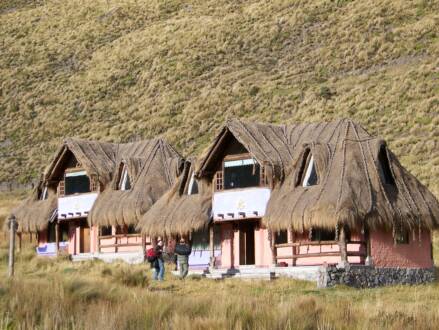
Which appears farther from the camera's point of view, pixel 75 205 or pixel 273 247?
pixel 75 205

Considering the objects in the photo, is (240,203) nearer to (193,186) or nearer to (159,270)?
(193,186)

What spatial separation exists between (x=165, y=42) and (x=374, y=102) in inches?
1362

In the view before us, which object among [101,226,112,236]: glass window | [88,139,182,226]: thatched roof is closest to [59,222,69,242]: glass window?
[101,226,112,236]: glass window

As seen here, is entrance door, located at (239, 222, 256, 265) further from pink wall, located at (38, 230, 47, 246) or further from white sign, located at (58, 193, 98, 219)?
pink wall, located at (38, 230, 47, 246)

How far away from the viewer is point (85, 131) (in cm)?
7738

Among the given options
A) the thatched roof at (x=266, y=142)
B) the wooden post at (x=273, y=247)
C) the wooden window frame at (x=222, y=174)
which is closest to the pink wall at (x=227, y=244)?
the wooden window frame at (x=222, y=174)

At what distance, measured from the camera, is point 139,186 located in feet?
128

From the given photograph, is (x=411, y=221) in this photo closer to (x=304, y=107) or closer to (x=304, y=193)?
(x=304, y=193)

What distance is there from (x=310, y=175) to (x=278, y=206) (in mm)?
1800

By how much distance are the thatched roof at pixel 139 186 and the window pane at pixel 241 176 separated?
585 centimetres

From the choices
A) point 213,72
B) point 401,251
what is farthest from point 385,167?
point 213,72

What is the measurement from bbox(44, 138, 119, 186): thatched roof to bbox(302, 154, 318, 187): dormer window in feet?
42.6

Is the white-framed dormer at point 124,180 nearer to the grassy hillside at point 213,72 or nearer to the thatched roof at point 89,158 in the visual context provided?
the thatched roof at point 89,158

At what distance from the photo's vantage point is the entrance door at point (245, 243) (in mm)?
33969
